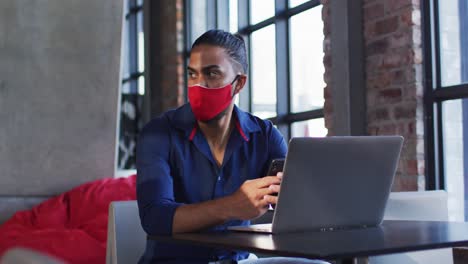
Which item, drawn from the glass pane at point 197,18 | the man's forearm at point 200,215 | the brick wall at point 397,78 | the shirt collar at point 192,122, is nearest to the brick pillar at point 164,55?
the glass pane at point 197,18

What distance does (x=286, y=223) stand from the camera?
5.21 ft

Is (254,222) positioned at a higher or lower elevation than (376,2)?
lower

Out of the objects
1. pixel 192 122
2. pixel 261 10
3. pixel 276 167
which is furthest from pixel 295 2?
pixel 276 167

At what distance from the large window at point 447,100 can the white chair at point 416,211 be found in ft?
2.49

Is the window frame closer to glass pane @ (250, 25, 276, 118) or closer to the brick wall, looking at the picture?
the brick wall

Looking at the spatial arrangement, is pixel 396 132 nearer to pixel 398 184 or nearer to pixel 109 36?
pixel 398 184

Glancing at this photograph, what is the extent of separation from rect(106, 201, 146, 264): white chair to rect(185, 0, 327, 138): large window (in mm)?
1876

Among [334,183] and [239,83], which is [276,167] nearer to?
[334,183]

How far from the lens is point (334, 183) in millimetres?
1608

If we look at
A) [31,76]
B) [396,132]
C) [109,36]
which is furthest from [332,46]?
[31,76]

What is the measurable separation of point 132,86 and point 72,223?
13.1 ft

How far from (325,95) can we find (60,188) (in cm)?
164

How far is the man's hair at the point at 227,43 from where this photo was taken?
2.02 meters

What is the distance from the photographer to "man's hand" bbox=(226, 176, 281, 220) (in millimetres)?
1602
